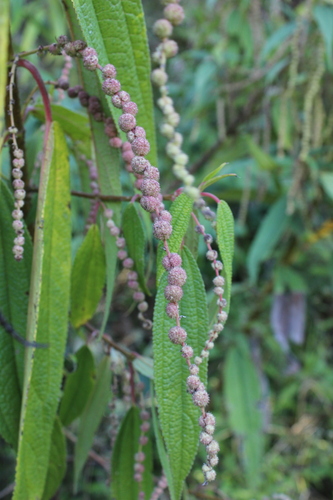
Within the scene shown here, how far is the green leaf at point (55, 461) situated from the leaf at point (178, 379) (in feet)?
0.57

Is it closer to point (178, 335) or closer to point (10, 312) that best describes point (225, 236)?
point (178, 335)

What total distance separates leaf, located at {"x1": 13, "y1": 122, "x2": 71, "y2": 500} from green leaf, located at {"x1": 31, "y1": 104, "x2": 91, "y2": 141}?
2.2 inches

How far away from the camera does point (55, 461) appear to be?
0.50 m

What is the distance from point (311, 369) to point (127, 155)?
4.62 feet

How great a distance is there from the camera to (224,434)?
1.55m

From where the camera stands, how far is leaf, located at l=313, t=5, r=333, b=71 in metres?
0.98

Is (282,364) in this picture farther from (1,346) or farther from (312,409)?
(1,346)

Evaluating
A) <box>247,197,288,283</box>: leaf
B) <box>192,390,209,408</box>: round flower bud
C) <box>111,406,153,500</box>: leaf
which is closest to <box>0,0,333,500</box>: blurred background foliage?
<box>247,197,288,283</box>: leaf

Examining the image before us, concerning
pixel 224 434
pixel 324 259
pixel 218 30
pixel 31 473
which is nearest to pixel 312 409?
pixel 224 434

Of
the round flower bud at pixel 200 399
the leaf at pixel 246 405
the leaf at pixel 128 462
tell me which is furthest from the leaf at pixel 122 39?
the leaf at pixel 246 405

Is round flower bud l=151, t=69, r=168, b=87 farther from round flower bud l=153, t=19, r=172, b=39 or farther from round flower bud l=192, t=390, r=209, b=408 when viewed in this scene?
round flower bud l=192, t=390, r=209, b=408

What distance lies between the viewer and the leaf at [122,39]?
365 mm

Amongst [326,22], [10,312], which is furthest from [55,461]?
[326,22]

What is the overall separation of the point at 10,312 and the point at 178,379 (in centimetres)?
19
